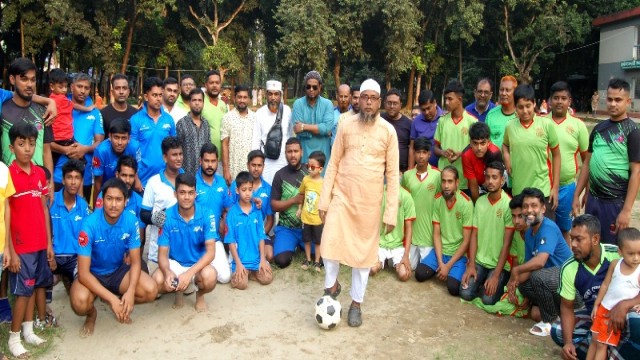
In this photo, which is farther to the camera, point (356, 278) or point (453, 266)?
point (453, 266)

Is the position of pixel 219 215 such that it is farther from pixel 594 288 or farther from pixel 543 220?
pixel 594 288

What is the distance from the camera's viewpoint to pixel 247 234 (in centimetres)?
557

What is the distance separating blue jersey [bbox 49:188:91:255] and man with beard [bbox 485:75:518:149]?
4.41m

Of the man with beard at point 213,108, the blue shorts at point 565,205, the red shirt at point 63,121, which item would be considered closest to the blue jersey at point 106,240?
the red shirt at point 63,121

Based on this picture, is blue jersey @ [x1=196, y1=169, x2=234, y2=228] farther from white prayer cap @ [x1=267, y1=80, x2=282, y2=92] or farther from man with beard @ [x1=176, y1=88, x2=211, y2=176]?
white prayer cap @ [x1=267, y1=80, x2=282, y2=92]

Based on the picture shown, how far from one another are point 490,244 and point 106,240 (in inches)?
143

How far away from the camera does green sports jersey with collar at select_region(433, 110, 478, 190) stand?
5.90 m

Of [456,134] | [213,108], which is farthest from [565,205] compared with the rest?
[213,108]

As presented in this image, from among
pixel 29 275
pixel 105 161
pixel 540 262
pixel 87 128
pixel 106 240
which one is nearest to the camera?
pixel 29 275

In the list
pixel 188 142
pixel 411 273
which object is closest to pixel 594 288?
pixel 411 273

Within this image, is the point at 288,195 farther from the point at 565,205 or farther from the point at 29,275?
the point at 565,205

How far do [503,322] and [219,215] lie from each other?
308 cm

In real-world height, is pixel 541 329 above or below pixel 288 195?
below

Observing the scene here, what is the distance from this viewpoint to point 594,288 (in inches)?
146
